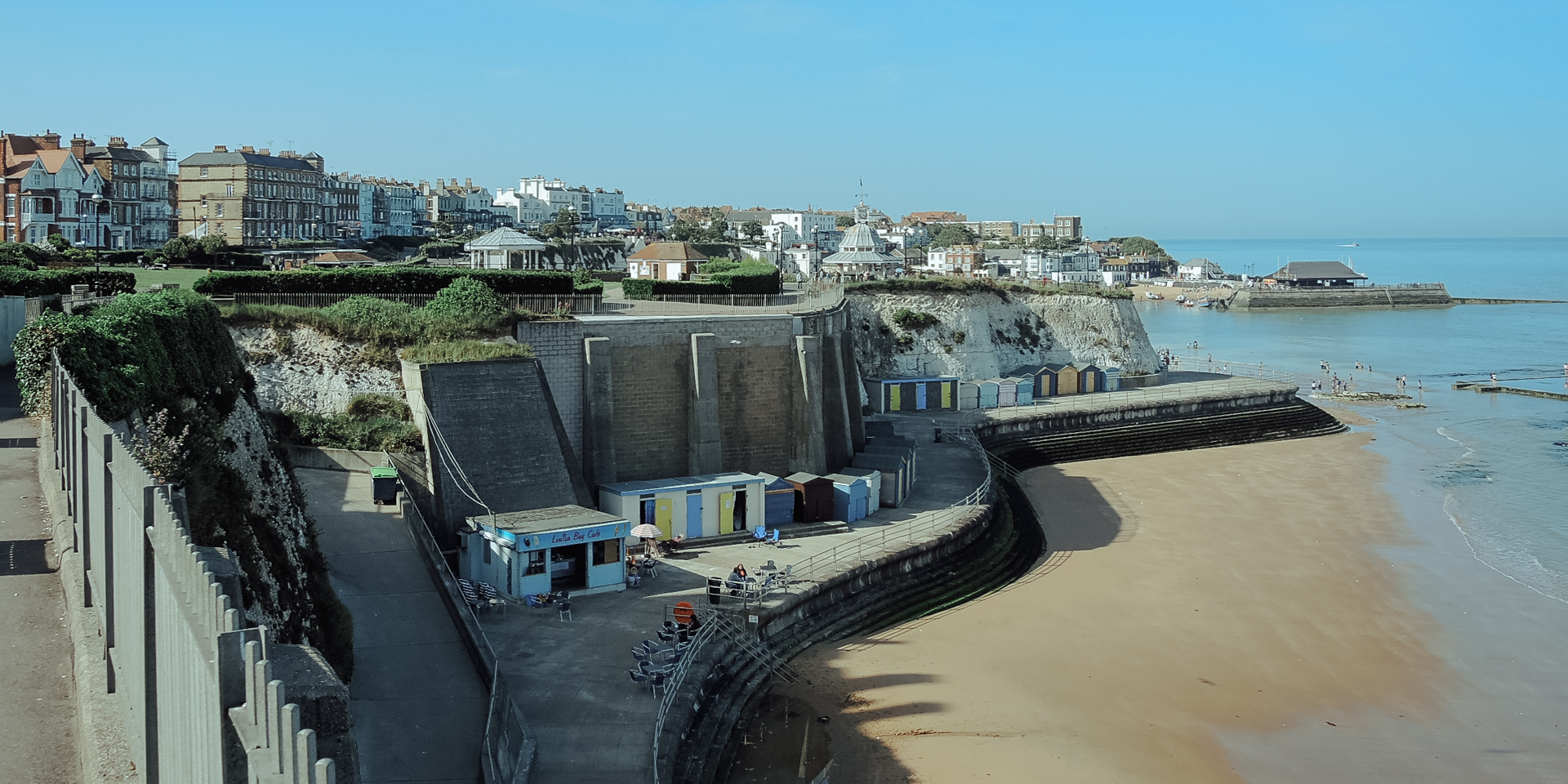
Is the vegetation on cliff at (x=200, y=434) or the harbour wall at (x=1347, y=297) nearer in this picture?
the vegetation on cliff at (x=200, y=434)

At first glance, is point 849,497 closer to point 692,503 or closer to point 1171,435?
point 692,503

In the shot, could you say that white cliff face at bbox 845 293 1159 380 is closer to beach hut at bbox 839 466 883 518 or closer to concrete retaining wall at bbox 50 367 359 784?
beach hut at bbox 839 466 883 518

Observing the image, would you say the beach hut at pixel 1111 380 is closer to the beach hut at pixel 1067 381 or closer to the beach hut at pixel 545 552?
the beach hut at pixel 1067 381

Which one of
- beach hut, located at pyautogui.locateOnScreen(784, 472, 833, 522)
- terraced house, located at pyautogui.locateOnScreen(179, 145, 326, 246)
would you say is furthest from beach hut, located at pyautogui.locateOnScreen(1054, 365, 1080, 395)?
terraced house, located at pyautogui.locateOnScreen(179, 145, 326, 246)

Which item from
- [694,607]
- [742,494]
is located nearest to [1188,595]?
[742,494]

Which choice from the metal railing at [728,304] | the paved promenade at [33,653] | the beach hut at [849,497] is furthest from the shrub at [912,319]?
the paved promenade at [33,653]

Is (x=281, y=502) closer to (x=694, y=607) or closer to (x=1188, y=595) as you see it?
(x=694, y=607)

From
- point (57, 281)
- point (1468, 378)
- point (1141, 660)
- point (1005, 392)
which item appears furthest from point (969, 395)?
point (1468, 378)

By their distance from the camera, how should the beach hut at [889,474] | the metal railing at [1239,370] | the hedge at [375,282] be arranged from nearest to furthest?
the hedge at [375,282], the beach hut at [889,474], the metal railing at [1239,370]

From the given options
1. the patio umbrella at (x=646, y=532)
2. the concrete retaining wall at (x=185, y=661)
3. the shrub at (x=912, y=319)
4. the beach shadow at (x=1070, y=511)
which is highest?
the shrub at (x=912, y=319)
